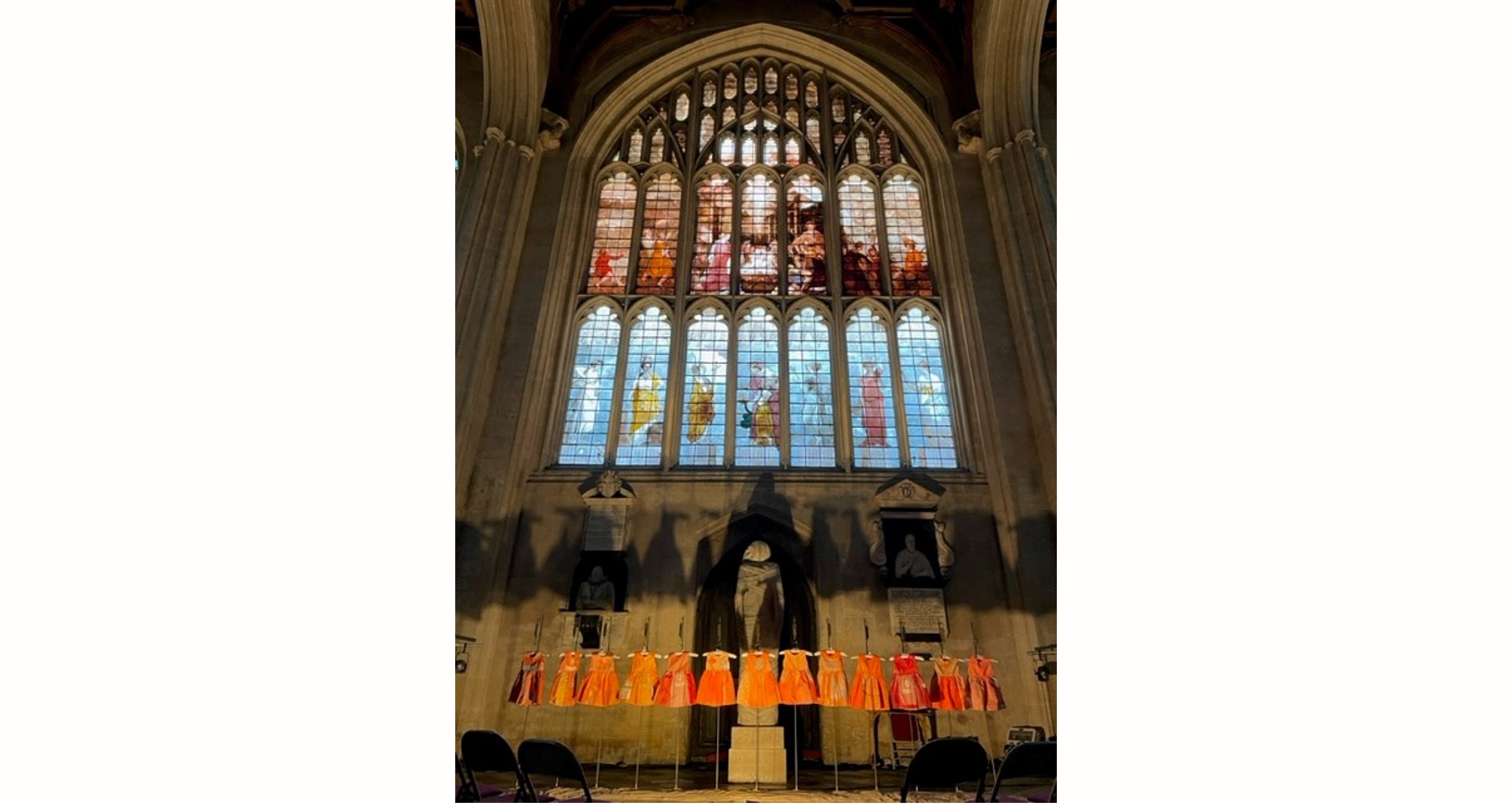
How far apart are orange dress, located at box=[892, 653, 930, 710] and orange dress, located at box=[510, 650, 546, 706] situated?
3375mm

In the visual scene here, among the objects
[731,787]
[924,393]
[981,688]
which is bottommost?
[731,787]

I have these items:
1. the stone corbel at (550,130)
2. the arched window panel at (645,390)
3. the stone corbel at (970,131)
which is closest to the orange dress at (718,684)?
the arched window panel at (645,390)

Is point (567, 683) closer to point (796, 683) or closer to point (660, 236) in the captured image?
point (796, 683)

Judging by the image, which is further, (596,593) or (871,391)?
(871,391)

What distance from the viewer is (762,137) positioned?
46.5 feet

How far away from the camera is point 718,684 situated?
26.5 feet

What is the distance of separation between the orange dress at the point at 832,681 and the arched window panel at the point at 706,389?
10.0ft

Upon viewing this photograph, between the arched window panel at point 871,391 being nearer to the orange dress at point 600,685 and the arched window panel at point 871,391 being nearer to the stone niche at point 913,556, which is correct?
the stone niche at point 913,556

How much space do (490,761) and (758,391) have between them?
18.8 feet

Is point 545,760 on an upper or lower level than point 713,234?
lower

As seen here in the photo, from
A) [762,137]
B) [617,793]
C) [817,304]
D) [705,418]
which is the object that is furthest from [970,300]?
[617,793]

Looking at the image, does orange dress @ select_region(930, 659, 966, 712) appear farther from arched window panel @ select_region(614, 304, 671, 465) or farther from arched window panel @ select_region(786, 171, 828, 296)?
arched window panel @ select_region(786, 171, 828, 296)

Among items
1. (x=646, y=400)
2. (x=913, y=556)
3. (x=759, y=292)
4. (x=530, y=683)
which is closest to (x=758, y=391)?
(x=646, y=400)

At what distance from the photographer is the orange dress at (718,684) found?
7949 mm
